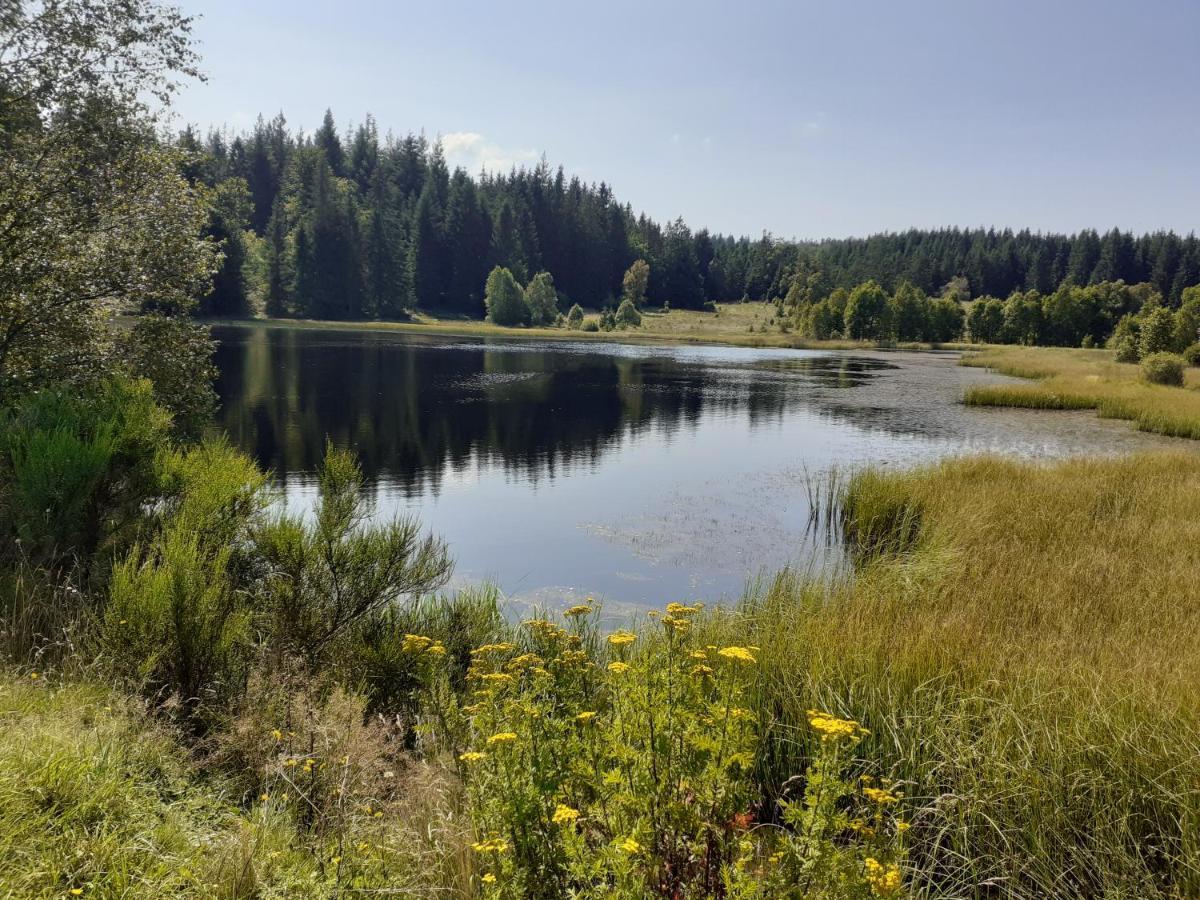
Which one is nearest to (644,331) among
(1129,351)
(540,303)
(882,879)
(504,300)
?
(540,303)

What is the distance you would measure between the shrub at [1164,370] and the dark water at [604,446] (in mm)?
10155

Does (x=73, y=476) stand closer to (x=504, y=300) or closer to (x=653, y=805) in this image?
(x=653, y=805)

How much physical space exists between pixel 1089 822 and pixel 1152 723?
86 cm

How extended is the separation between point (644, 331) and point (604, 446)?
84.7 m

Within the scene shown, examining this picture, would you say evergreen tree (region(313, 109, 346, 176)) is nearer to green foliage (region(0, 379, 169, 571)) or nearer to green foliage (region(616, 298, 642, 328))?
green foliage (region(616, 298, 642, 328))

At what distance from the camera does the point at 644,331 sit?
352 ft

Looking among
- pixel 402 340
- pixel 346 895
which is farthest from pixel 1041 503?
pixel 402 340

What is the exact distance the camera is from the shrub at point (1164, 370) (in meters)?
39.8

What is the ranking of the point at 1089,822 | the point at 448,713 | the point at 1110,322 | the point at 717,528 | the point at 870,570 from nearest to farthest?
the point at 448,713 → the point at 1089,822 → the point at 870,570 → the point at 717,528 → the point at 1110,322

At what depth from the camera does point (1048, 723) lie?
15.7 feet

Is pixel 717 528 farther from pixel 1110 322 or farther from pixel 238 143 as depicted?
pixel 238 143

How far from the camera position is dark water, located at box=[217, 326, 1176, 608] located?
530 inches

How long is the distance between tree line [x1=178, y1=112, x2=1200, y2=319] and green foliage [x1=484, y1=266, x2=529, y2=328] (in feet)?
34.8

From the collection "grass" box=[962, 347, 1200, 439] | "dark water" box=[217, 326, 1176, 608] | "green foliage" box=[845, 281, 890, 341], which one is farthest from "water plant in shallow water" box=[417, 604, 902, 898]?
"green foliage" box=[845, 281, 890, 341]
